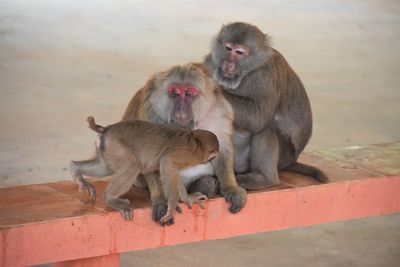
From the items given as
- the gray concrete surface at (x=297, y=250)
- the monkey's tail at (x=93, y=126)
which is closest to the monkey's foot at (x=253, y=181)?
the monkey's tail at (x=93, y=126)

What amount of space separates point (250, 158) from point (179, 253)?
1426 millimetres

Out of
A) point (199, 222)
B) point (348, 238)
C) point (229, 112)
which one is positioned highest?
point (229, 112)

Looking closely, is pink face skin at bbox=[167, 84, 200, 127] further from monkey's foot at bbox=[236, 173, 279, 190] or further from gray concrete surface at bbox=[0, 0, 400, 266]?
gray concrete surface at bbox=[0, 0, 400, 266]

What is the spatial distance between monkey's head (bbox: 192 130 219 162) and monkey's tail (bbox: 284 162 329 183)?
1.07 metres

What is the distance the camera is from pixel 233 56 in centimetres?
525

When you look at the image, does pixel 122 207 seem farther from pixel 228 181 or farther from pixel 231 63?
pixel 231 63

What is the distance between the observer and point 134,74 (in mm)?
11242

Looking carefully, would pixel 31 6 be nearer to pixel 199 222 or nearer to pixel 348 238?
pixel 348 238

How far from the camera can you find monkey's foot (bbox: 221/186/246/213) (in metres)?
4.91

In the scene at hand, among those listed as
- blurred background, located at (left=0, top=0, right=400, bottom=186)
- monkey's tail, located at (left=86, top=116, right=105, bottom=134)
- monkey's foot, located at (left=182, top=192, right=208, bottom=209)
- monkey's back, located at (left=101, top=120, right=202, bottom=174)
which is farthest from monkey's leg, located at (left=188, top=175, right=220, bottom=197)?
blurred background, located at (left=0, top=0, right=400, bottom=186)

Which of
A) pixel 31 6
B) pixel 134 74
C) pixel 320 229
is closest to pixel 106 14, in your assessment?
pixel 31 6

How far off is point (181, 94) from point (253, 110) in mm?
782

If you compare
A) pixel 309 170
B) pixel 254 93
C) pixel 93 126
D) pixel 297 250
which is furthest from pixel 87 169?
pixel 297 250

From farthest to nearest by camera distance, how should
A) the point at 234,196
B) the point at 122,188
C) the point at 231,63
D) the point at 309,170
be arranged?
the point at 309,170, the point at 231,63, the point at 234,196, the point at 122,188
